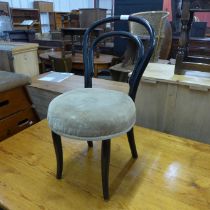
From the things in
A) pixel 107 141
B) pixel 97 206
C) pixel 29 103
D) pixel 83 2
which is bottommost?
pixel 97 206

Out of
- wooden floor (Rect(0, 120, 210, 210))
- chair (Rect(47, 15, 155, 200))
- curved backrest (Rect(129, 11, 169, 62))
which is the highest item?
curved backrest (Rect(129, 11, 169, 62))

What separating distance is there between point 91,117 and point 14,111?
42.0 inches

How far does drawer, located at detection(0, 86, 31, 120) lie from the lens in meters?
1.52

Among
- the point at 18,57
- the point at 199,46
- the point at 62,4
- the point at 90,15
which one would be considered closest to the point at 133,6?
the point at 90,15

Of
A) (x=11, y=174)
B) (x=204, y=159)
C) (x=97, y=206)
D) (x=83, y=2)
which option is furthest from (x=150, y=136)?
(x=83, y=2)

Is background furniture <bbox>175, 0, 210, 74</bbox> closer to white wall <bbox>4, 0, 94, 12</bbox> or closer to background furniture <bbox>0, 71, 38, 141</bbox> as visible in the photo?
background furniture <bbox>0, 71, 38, 141</bbox>

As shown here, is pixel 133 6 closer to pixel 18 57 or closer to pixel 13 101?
pixel 18 57

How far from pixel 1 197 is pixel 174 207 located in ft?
2.55

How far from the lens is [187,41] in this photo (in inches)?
54.2

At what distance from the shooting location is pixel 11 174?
109cm

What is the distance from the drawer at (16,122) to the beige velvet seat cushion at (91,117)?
837 mm

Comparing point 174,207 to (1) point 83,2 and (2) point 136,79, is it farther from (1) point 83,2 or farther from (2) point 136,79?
(1) point 83,2

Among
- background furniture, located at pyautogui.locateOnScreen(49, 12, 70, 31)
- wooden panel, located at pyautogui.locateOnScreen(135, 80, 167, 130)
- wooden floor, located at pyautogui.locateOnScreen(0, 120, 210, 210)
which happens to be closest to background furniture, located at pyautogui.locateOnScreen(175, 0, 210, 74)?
wooden panel, located at pyautogui.locateOnScreen(135, 80, 167, 130)

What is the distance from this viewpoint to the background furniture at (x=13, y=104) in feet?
4.94
